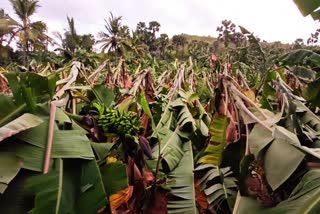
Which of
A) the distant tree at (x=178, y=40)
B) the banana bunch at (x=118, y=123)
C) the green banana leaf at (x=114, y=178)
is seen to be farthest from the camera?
the distant tree at (x=178, y=40)

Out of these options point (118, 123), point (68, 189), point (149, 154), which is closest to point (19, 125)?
point (68, 189)

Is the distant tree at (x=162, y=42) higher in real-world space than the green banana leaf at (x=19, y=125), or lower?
higher

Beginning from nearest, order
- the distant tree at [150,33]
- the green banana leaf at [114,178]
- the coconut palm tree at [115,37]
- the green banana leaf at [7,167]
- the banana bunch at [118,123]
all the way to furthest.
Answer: the green banana leaf at [7,167] < the green banana leaf at [114,178] < the banana bunch at [118,123] < the coconut palm tree at [115,37] < the distant tree at [150,33]

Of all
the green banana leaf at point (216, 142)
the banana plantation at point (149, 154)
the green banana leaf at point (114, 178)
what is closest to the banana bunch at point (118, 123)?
the banana plantation at point (149, 154)

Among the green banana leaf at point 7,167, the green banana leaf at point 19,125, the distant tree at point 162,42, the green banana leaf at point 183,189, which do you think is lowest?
the green banana leaf at point 183,189

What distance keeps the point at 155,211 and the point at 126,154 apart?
234mm

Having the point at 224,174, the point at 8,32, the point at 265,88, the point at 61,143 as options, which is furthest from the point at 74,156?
the point at 8,32

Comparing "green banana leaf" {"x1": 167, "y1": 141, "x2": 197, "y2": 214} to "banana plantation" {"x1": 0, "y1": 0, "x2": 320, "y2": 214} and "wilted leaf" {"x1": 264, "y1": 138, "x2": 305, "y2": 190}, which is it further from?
"wilted leaf" {"x1": 264, "y1": 138, "x2": 305, "y2": 190}

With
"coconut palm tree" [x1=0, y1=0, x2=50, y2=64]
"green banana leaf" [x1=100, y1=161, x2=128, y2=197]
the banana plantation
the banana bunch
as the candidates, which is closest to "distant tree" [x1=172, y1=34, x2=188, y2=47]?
"coconut palm tree" [x1=0, y1=0, x2=50, y2=64]

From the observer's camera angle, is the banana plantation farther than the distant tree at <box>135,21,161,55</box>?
No

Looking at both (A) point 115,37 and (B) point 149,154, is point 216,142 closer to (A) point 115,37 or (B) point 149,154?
(B) point 149,154

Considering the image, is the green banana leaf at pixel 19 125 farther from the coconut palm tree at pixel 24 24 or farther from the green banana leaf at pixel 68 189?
the coconut palm tree at pixel 24 24

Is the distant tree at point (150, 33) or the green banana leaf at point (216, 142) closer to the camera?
the green banana leaf at point (216, 142)

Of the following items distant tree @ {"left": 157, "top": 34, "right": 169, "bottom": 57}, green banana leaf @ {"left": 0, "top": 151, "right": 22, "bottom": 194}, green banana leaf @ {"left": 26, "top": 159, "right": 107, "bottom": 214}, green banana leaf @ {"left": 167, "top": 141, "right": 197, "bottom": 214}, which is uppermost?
distant tree @ {"left": 157, "top": 34, "right": 169, "bottom": 57}
